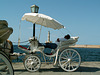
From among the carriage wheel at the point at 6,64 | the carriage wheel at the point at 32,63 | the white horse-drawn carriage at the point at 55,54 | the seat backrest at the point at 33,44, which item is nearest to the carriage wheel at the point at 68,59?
the white horse-drawn carriage at the point at 55,54

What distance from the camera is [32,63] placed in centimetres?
696

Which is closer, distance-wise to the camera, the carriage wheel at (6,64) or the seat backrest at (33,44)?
the carriage wheel at (6,64)

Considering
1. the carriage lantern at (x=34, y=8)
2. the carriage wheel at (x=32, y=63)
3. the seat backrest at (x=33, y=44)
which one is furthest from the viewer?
the carriage lantern at (x=34, y=8)

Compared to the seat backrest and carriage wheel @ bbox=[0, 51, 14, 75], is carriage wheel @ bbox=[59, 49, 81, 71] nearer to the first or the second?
the seat backrest

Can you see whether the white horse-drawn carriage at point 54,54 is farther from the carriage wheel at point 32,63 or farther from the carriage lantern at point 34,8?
the carriage lantern at point 34,8

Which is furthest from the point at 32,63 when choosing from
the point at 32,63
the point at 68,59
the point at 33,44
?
the point at 68,59

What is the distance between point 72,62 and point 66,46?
689 millimetres

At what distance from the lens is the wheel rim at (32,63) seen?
6.97 metres

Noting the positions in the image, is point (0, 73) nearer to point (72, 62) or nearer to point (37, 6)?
point (72, 62)

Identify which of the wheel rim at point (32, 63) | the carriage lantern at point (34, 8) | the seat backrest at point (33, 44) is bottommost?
the wheel rim at point (32, 63)

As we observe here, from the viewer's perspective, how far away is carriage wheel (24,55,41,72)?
22.9 feet

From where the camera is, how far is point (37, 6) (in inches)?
367

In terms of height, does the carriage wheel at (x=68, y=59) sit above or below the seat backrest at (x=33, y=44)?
below

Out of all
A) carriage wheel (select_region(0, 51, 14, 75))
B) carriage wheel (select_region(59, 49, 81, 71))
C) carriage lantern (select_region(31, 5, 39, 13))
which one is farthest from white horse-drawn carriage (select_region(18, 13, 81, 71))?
carriage wheel (select_region(0, 51, 14, 75))
